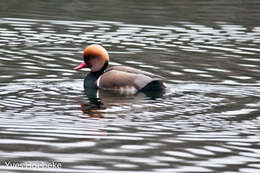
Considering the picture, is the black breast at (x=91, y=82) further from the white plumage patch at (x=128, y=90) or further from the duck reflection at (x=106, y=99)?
the white plumage patch at (x=128, y=90)

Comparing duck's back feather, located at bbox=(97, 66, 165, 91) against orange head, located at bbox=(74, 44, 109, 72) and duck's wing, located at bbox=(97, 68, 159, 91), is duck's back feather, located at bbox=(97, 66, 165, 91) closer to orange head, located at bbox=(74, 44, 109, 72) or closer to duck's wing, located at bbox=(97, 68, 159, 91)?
duck's wing, located at bbox=(97, 68, 159, 91)

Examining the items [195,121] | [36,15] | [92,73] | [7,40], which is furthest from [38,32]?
[195,121]

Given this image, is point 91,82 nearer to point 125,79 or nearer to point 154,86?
point 125,79

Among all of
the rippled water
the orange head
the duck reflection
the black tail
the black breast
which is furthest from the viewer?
the orange head

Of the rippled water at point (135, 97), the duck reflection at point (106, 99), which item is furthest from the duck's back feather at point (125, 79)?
the rippled water at point (135, 97)

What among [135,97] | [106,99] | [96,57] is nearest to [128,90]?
[135,97]

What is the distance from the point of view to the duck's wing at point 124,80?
36.2 ft

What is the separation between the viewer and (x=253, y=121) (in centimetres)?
904

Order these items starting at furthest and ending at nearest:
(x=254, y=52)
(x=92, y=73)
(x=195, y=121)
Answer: (x=254, y=52), (x=92, y=73), (x=195, y=121)

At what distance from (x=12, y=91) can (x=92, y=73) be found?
4.99 feet

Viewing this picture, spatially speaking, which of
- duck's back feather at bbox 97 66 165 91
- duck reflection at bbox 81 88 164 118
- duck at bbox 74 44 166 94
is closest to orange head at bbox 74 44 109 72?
duck at bbox 74 44 166 94

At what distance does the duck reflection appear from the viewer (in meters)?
9.71

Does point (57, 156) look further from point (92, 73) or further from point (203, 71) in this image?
point (203, 71)

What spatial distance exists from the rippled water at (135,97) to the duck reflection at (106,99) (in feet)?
0.05
